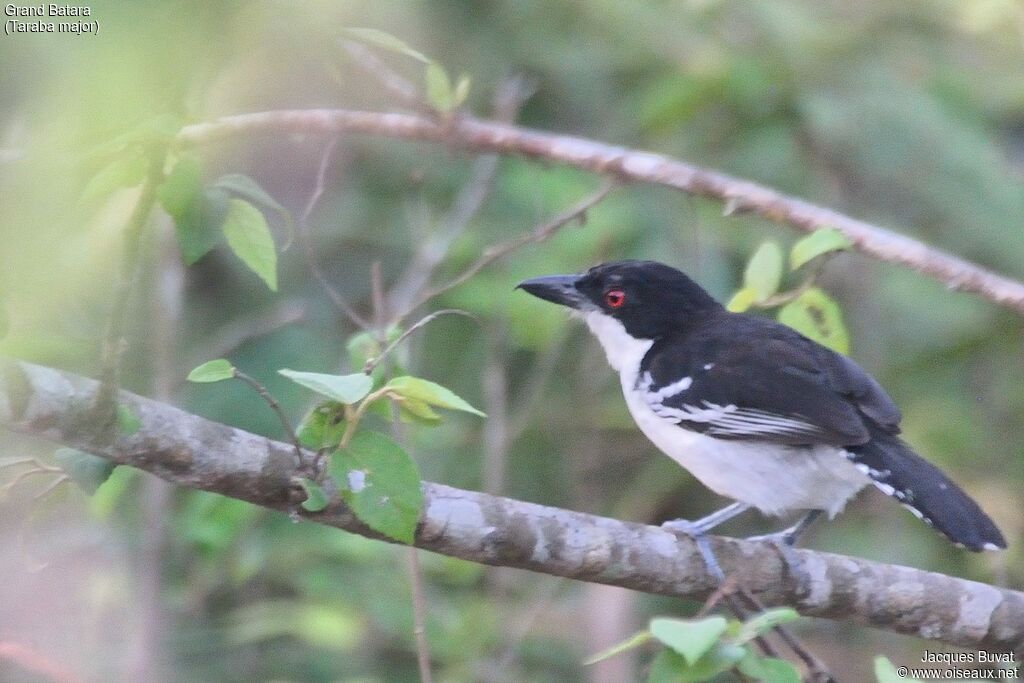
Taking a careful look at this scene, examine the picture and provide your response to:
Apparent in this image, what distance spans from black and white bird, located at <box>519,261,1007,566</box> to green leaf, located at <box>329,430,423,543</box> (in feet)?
4.08

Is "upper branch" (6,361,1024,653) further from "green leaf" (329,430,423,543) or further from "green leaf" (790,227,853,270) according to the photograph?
"green leaf" (790,227,853,270)

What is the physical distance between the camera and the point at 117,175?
2.10 m

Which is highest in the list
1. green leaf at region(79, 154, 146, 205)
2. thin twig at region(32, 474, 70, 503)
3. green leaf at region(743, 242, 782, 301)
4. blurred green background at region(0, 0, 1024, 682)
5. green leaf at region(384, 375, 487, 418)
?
green leaf at region(79, 154, 146, 205)

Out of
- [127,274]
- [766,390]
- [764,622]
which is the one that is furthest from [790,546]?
[127,274]

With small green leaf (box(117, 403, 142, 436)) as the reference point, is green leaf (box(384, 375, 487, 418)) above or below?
above

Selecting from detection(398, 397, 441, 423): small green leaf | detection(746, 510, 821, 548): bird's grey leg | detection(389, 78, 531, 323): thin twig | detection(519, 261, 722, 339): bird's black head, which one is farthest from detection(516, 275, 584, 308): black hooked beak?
detection(398, 397, 441, 423): small green leaf

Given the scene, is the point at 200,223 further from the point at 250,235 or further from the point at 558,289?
the point at 558,289

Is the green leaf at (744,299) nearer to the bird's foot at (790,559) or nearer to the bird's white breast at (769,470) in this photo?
the bird's white breast at (769,470)

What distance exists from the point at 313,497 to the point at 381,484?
0.27 metres

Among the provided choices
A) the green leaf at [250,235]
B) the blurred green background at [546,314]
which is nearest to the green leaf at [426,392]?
the green leaf at [250,235]

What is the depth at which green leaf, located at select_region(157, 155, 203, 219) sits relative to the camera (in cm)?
228

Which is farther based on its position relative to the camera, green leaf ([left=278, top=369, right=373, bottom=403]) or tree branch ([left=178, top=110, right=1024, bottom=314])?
tree branch ([left=178, top=110, right=1024, bottom=314])

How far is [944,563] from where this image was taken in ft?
17.9

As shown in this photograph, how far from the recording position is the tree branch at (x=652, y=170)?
3.77 metres
